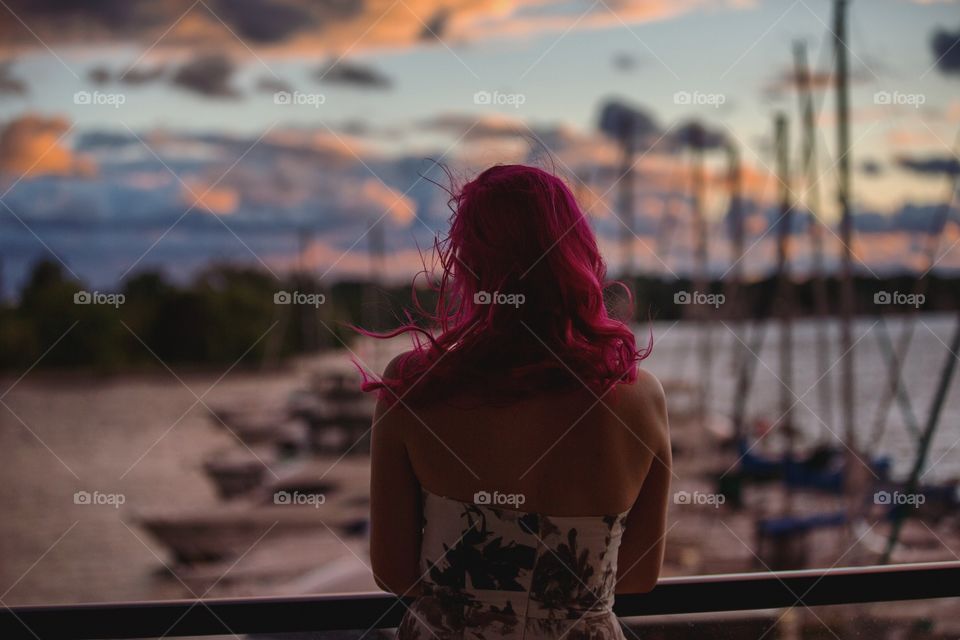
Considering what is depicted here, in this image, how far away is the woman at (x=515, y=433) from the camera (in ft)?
3.29

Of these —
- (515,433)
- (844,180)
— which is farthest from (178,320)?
(515,433)

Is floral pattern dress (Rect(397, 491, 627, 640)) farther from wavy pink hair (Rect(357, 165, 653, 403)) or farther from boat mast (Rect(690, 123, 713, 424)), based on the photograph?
boat mast (Rect(690, 123, 713, 424))

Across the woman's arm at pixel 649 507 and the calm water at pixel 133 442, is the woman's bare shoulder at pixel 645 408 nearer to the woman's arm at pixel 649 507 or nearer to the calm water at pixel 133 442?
the woman's arm at pixel 649 507

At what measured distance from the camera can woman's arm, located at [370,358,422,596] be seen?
40.3 inches

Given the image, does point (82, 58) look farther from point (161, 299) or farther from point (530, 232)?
point (530, 232)

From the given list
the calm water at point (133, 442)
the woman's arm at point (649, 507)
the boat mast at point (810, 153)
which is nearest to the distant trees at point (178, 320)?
the calm water at point (133, 442)

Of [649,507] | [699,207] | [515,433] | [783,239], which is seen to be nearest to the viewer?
[515,433]

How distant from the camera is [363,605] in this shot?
154cm

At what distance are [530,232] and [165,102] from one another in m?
28.7

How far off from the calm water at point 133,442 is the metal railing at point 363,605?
547 centimetres

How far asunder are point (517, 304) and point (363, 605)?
77 centimetres

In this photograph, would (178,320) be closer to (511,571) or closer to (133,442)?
(133,442)

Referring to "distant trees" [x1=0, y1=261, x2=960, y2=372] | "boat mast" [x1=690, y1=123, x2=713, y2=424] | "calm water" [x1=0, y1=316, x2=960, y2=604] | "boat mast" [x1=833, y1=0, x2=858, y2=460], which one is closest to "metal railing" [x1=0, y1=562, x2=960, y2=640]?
"calm water" [x1=0, y1=316, x2=960, y2=604]

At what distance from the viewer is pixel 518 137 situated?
1291 mm
